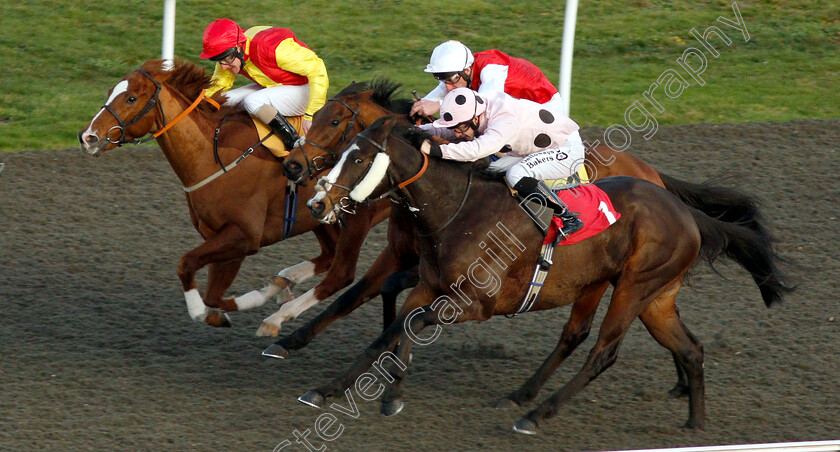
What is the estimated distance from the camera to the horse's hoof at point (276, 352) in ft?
17.2

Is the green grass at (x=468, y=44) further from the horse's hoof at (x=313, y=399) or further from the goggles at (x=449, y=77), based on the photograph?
the horse's hoof at (x=313, y=399)

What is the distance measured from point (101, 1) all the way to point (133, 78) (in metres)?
7.28

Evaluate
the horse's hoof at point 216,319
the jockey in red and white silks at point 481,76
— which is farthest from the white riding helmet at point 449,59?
the horse's hoof at point 216,319

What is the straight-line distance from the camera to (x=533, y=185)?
4496 mm

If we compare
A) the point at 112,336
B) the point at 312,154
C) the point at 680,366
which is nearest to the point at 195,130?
the point at 312,154

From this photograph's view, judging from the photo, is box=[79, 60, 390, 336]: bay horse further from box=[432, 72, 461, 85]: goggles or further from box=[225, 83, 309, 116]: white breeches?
box=[432, 72, 461, 85]: goggles

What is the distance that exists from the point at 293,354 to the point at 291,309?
0.27m

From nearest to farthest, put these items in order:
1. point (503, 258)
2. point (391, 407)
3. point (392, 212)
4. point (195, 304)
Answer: point (503, 258) → point (391, 407) → point (392, 212) → point (195, 304)

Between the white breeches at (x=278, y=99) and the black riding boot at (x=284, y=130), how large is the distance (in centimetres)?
8

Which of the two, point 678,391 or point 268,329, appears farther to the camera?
point 268,329

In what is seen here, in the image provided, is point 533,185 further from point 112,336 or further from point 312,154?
point 112,336

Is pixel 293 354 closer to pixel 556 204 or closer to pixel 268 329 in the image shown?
pixel 268 329

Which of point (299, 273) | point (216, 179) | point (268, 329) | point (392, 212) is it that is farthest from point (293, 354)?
point (392, 212)

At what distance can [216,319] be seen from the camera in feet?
17.7
